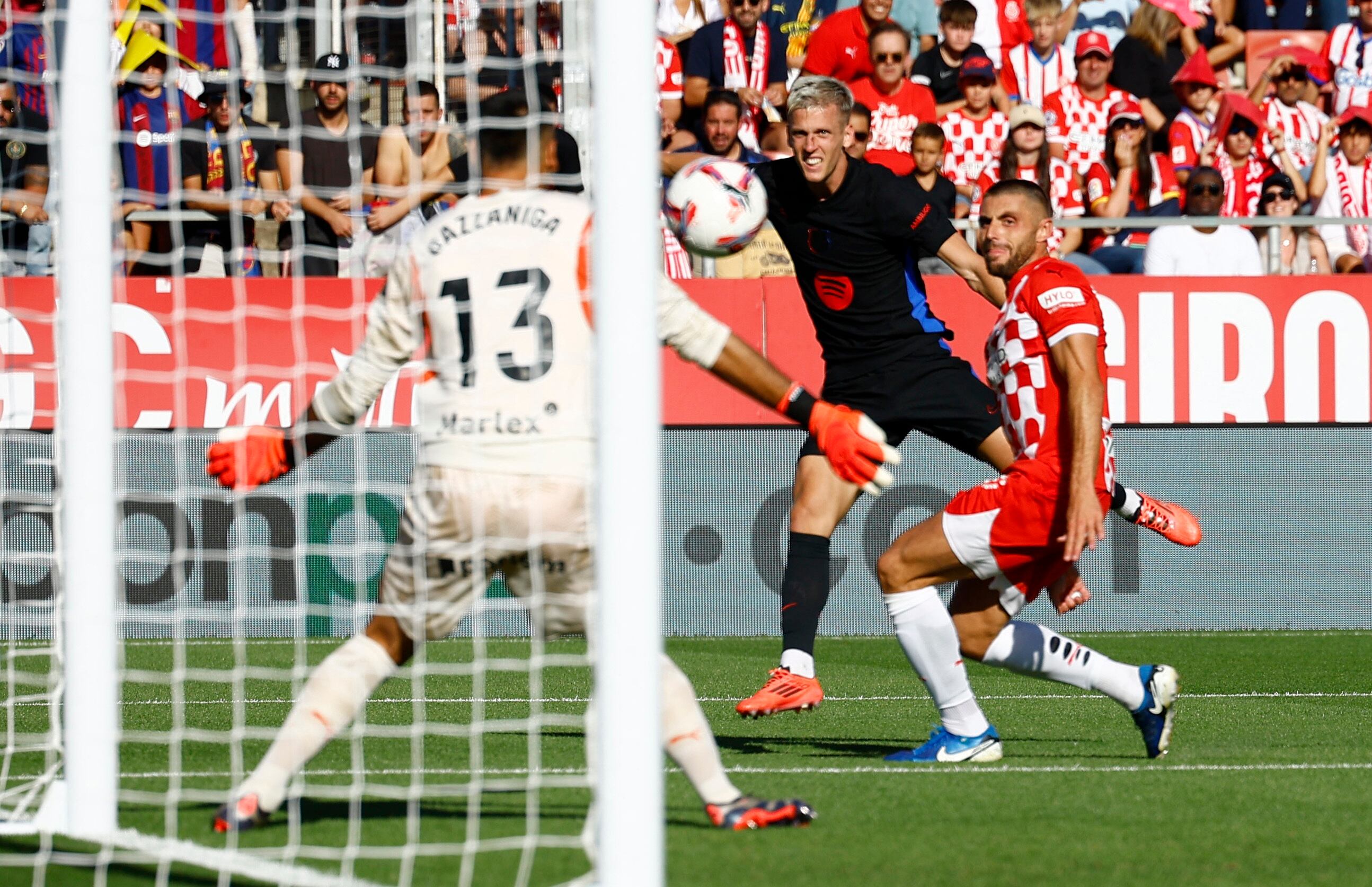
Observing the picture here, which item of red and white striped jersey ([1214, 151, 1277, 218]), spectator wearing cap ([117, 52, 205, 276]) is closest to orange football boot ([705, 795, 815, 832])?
spectator wearing cap ([117, 52, 205, 276])

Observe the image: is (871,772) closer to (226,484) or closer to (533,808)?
(533,808)

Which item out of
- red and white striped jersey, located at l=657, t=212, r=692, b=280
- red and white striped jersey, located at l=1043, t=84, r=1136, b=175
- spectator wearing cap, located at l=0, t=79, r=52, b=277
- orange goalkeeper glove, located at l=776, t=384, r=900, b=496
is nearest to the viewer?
orange goalkeeper glove, located at l=776, t=384, r=900, b=496

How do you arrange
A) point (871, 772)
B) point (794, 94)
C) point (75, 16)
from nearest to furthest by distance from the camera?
point (75, 16) → point (871, 772) → point (794, 94)

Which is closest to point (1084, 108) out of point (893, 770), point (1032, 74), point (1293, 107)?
point (1032, 74)

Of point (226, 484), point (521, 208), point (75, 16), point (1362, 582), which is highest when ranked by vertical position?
point (75, 16)

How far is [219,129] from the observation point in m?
10.8

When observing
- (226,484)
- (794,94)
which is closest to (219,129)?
(794,94)

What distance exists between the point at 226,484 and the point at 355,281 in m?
6.46

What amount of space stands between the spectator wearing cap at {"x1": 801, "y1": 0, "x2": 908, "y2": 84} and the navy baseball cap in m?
0.65

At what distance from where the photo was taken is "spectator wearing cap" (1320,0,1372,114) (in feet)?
46.8

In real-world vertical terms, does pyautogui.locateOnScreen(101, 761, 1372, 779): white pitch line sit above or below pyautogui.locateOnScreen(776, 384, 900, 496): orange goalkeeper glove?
below

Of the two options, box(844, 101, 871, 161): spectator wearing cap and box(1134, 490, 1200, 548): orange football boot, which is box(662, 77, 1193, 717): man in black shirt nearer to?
box(1134, 490, 1200, 548): orange football boot

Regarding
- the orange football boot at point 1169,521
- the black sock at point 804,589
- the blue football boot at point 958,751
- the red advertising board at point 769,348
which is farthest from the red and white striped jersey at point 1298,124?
the blue football boot at point 958,751

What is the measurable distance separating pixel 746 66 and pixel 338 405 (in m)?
8.91
